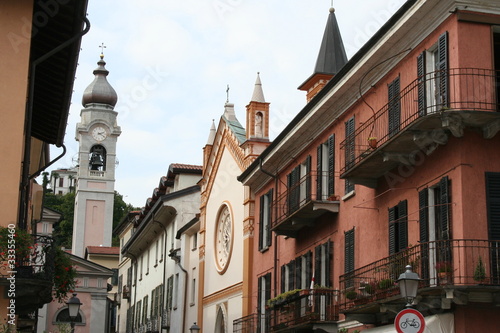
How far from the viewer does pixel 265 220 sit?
34.5m

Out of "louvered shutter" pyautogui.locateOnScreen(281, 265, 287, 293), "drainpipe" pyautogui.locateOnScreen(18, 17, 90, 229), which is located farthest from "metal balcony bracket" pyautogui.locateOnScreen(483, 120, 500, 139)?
"louvered shutter" pyautogui.locateOnScreen(281, 265, 287, 293)

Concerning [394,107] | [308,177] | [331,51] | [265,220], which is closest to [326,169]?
[308,177]

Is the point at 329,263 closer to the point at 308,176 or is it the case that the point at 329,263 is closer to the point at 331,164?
the point at 331,164

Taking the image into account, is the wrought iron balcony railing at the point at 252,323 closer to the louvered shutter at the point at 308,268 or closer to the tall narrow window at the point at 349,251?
the louvered shutter at the point at 308,268

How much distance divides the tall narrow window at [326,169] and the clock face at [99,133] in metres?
70.3

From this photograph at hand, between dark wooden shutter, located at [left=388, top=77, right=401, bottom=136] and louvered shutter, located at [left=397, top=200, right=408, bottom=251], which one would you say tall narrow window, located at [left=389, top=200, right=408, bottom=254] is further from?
dark wooden shutter, located at [left=388, top=77, right=401, bottom=136]

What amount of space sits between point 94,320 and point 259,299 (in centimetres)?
2272

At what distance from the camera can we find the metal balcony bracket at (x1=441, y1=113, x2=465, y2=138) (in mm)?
17906

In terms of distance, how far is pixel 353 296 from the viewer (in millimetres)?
21969

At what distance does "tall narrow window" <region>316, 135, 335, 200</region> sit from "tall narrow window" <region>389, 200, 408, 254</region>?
509 cm

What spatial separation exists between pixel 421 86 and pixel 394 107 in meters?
1.72

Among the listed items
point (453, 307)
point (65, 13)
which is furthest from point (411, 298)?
point (65, 13)

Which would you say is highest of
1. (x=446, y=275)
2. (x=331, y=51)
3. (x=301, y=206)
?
(x=331, y=51)

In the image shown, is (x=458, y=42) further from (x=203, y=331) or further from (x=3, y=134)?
(x=203, y=331)
